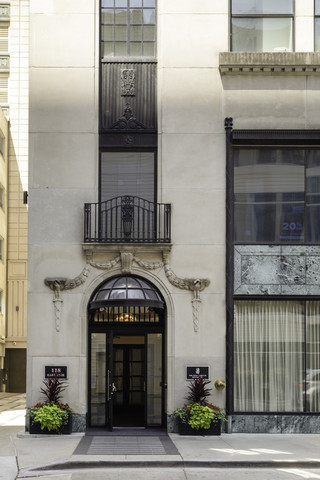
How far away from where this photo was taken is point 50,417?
56.0ft

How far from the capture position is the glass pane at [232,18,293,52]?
1903 centimetres

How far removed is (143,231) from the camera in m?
18.3

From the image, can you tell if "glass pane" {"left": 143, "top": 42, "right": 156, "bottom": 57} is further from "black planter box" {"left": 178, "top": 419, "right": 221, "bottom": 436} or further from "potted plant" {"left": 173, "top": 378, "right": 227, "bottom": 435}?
"black planter box" {"left": 178, "top": 419, "right": 221, "bottom": 436}

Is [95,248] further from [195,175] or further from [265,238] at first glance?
[265,238]

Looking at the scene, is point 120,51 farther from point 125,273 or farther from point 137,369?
point 137,369

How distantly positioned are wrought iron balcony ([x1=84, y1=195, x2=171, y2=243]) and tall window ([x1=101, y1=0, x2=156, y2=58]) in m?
4.03

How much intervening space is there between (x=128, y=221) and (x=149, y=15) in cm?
567

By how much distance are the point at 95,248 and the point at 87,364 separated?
3022 millimetres

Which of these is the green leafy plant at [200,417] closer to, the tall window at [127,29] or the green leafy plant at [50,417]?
the green leafy plant at [50,417]

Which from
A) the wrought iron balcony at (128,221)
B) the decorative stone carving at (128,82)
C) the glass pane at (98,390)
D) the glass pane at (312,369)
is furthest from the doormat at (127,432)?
the decorative stone carving at (128,82)

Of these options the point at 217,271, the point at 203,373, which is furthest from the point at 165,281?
the point at 203,373

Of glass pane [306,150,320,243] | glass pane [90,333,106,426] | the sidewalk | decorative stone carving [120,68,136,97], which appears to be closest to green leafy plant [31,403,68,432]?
the sidewalk

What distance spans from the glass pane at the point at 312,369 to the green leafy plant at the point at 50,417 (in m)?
6.18

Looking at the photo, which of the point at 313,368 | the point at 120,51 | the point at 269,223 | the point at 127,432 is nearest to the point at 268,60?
the point at 120,51
